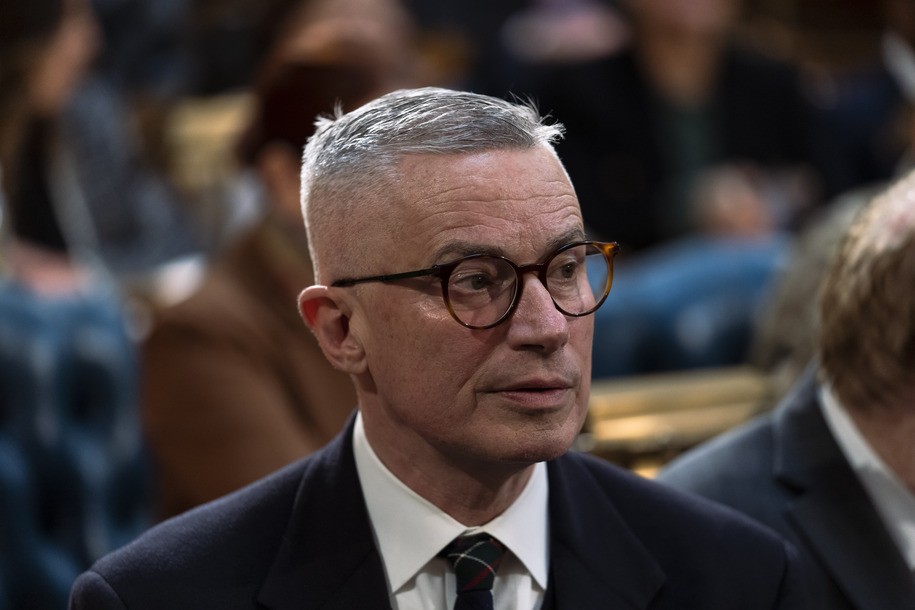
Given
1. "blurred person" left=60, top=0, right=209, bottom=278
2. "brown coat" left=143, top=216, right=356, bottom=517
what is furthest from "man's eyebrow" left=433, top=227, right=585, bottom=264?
"blurred person" left=60, top=0, right=209, bottom=278

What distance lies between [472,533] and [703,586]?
297 mm

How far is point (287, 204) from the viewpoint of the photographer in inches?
103

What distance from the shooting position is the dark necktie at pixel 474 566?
149cm

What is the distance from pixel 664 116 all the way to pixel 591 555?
117 inches

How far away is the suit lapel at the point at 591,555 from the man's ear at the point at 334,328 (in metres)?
0.30

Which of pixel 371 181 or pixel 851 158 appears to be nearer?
pixel 371 181

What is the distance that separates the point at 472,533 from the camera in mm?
1535

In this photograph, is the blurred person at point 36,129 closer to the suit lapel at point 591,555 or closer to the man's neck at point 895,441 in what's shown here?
the suit lapel at point 591,555

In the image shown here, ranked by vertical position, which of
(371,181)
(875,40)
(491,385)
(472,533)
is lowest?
(875,40)

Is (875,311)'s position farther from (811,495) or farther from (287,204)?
(287,204)

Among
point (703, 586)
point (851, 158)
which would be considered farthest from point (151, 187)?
point (703, 586)

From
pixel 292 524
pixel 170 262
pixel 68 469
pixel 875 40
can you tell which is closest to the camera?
pixel 292 524

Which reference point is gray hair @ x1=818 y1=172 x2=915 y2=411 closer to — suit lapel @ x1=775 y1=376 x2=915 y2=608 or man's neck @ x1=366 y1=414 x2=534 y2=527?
suit lapel @ x1=775 y1=376 x2=915 y2=608

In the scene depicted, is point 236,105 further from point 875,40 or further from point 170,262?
point 875,40
